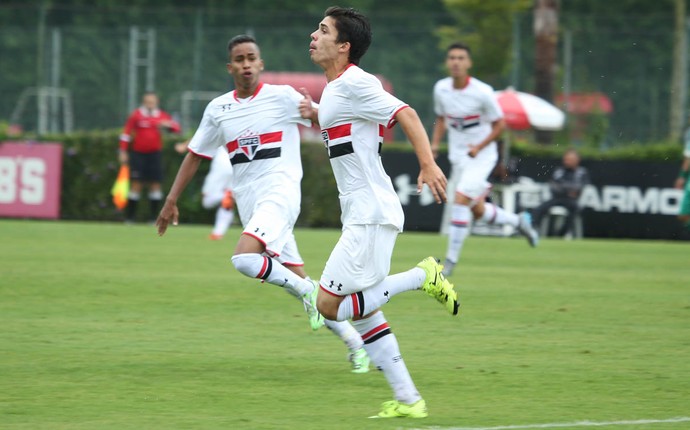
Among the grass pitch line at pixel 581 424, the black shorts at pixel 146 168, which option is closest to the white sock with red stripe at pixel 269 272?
the grass pitch line at pixel 581 424

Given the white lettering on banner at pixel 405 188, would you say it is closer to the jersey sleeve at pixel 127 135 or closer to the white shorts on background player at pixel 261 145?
the jersey sleeve at pixel 127 135

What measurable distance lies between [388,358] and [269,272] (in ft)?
6.86

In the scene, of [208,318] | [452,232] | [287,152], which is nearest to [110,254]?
[452,232]

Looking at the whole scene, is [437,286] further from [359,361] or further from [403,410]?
[359,361]

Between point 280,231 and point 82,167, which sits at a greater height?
point 280,231

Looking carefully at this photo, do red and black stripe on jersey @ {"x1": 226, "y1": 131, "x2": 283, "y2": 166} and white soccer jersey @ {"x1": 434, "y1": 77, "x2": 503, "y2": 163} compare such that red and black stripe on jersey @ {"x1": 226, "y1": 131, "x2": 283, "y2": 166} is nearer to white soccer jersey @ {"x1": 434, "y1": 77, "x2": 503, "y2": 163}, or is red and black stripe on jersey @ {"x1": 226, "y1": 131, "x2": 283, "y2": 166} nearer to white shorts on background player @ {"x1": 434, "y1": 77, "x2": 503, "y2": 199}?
white shorts on background player @ {"x1": 434, "y1": 77, "x2": 503, "y2": 199}

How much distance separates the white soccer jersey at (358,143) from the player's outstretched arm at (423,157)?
0.39 feet

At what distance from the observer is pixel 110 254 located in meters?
16.3

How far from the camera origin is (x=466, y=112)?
1459 centimetres

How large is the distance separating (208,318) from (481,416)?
435 cm

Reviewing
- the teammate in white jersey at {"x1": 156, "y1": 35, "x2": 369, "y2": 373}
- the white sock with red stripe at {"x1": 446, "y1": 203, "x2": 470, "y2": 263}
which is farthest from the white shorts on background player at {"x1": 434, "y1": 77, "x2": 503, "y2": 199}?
the teammate in white jersey at {"x1": 156, "y1": 35, "x2": 369, "y2": 373}

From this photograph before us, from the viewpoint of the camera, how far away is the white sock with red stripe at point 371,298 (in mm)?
6496

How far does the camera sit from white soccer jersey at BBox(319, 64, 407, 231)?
21.4 feet

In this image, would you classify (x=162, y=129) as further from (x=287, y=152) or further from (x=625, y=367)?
(x=625, y=367)
